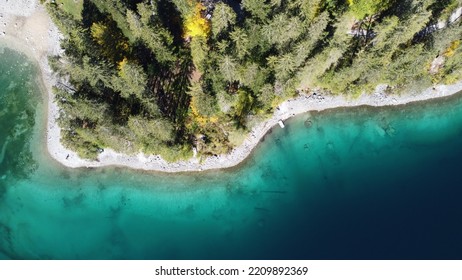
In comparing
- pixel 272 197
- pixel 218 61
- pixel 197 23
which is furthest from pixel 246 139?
pixel 197 23

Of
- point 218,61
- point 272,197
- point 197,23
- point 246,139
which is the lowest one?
point 272,197

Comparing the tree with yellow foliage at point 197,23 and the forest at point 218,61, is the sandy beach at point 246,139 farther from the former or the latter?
the tree with yellow foliage at point 197,23

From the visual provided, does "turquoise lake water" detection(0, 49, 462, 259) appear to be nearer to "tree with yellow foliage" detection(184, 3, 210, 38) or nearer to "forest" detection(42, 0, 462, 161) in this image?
"forest" detection(42, 0, 462, 161)

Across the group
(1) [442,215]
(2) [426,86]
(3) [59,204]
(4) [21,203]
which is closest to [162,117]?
(3) [59,204]

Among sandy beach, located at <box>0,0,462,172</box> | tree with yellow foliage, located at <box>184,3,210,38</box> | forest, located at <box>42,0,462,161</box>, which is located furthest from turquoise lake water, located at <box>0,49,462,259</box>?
tree with yellow foliage, located at <box>184,3,210,38</box>

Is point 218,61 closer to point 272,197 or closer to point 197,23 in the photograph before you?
point 197,23

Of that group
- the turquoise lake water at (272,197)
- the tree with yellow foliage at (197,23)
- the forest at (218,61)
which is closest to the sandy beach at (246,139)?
the turquoise lake water at (272,197)
